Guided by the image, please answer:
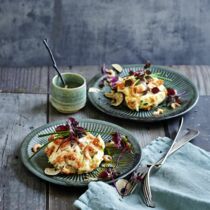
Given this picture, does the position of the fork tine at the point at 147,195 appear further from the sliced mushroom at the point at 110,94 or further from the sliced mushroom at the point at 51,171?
the sliced mushroom at the point at 110,94

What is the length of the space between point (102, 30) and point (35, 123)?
892 millimetres

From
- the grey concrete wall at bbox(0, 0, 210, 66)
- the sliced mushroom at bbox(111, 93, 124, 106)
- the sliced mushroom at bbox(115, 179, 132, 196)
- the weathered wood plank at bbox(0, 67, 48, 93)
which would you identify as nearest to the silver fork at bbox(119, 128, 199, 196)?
the sliced mushroom at bbox(115, 179, 132, 196)

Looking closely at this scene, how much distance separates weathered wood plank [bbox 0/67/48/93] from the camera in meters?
1.88

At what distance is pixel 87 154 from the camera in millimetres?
1437

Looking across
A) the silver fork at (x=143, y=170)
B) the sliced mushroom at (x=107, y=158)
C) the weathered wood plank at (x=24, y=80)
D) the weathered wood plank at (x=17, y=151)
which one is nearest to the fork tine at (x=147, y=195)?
the silver fork at (x=143, y=170)

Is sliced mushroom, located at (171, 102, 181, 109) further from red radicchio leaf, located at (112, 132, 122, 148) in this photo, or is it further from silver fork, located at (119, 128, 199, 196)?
red radicchio leaf, located at (112, 132, 122, 148)

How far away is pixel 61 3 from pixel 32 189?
1169 millimetres

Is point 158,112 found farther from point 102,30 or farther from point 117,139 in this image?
point 102,30

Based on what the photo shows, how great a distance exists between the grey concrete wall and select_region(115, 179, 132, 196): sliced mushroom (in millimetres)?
1157

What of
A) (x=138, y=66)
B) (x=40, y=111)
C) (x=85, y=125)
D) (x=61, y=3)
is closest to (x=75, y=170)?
(x=85, y=125)

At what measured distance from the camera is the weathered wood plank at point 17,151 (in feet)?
4.45

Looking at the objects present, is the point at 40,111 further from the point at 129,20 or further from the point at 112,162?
the point at 129,20

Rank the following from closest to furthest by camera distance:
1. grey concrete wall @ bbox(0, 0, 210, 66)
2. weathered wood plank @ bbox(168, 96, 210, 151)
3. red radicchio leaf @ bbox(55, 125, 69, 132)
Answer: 1. red radicchio leaf @ bbox(55, 125, 69, 132)
2. weathered wood plank @ bbox(168, 96, 210, 151)
3. grey concrete wall @ bbox(0, 0, 210, 66)

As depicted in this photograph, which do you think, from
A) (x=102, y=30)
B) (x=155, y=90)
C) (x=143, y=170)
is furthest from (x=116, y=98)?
(x=102, y=30)
